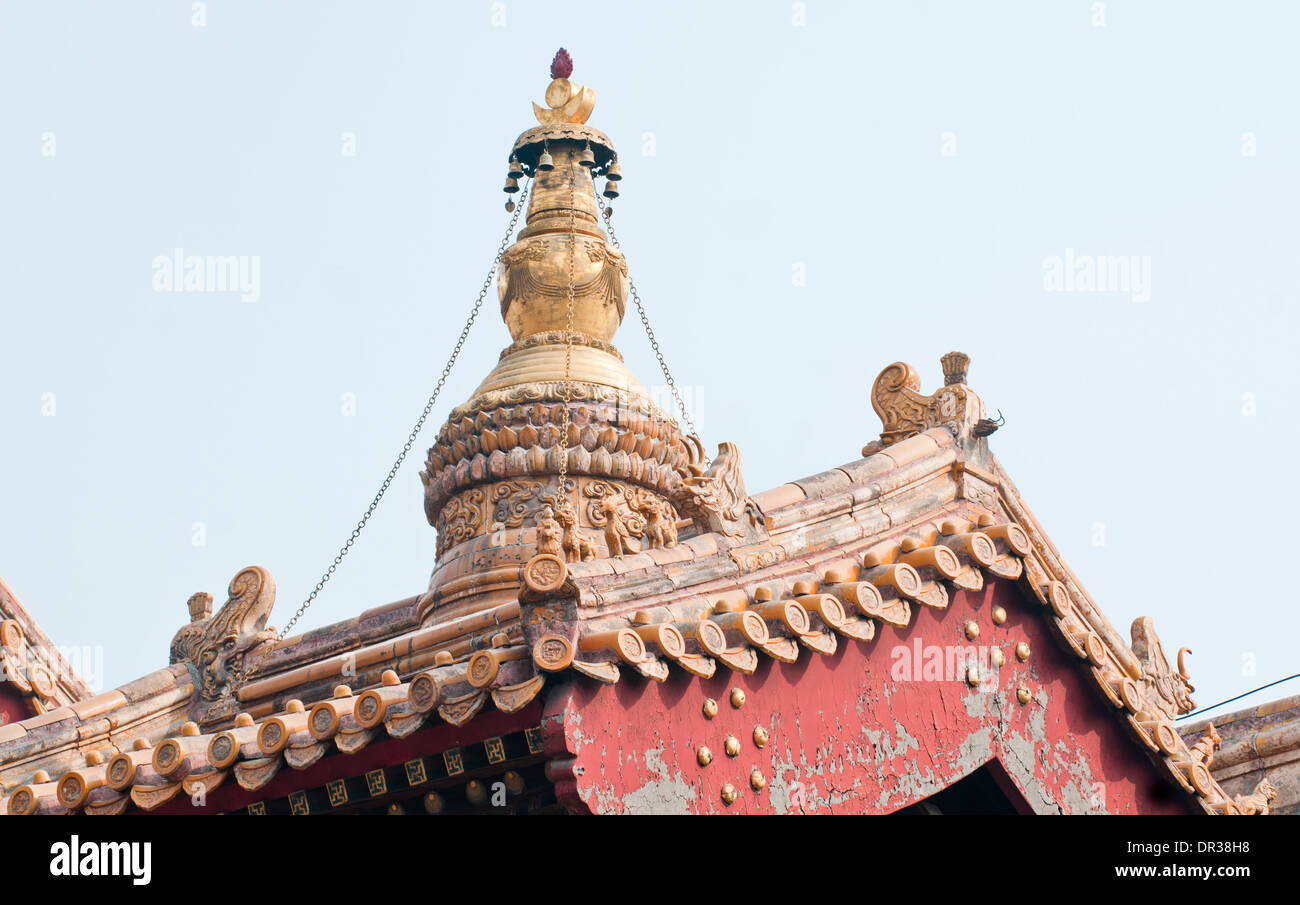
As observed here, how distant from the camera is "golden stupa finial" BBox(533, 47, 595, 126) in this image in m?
15.9

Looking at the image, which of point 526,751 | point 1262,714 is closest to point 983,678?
point 526,751

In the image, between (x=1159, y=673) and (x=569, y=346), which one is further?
(x=569, y=346)

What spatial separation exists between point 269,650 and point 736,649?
4760mm

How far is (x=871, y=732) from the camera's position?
965 cm

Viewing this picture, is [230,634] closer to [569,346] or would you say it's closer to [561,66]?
[569,346]

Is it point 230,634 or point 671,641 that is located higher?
point 230,634

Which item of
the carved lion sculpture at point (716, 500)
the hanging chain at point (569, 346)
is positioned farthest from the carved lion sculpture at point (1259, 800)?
the hanging chain at point (569, 346)

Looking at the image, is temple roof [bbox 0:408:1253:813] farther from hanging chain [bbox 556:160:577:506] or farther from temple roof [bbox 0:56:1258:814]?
hanging chain [bbox 556:160:577:506]

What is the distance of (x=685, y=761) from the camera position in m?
8.77

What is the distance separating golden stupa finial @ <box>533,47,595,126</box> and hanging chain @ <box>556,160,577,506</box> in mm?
452

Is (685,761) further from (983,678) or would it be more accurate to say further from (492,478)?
(492,478)

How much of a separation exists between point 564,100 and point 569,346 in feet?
7.85

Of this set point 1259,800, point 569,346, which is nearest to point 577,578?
point 1259,800
